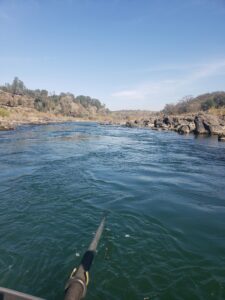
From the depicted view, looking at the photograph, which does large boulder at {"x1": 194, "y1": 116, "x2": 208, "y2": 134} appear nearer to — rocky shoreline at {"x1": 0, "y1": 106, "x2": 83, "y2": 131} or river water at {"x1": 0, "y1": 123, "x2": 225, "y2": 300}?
river water at {"x1": 0, "y1": 123, "x2": 225, "y2": 300}

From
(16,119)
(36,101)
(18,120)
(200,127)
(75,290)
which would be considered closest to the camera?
(75,290)

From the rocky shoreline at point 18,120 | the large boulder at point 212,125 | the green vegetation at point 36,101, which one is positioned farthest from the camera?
the green vegetation at point 36,101

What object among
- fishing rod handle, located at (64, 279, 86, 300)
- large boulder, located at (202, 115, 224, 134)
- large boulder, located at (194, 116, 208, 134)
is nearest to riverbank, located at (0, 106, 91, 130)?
large boulder, located at (194, 116, 208, 134)

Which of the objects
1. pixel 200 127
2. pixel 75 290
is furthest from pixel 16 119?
pixel 75 290

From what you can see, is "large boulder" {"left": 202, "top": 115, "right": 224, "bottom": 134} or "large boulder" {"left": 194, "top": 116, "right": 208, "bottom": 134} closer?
"large boulder" {"left": 202, "top": 115, "right": 224, "bottom": 134}

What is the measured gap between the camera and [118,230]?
827cm

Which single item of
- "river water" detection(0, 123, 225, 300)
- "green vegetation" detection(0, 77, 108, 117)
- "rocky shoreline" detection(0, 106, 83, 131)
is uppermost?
"green vegetation" detection(0, 77, 108, 117)

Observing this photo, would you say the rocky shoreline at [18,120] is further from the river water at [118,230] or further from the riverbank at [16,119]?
the river water at [118,230]

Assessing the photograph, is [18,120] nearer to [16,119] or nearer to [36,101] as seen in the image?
[16,119]

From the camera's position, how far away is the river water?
587 centimetres

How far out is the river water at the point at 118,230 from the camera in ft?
19.2

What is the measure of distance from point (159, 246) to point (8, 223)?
4.83 metres

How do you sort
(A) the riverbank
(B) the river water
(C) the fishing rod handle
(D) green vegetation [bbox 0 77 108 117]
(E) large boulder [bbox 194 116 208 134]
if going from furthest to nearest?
1. (D) green vegetation [bbox 0 77 108 117]
2. (A) the riverbank
3. (E) large boulder [bbox 194 116 208 134]
4. (B) the river water
5. (C) the fishing rod handle

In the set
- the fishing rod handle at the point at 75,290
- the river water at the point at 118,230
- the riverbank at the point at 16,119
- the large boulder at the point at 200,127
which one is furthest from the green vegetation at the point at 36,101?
the fishing rod handle at the point at 75,290
